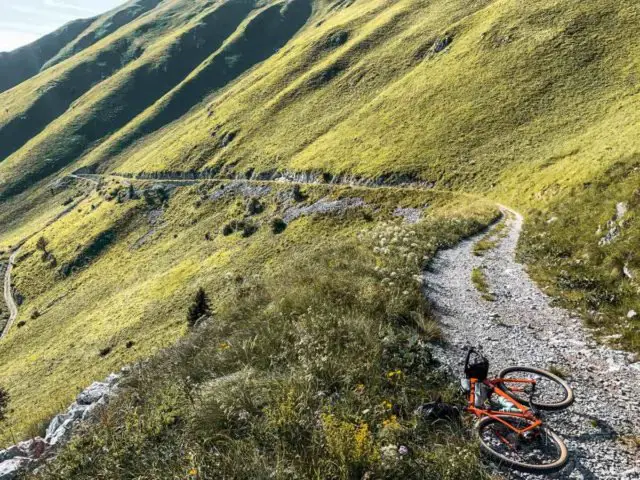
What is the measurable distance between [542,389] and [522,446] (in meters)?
2.40

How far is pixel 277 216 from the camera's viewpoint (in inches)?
2840

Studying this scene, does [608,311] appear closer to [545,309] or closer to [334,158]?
[545,309]

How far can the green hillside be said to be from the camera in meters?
8.56

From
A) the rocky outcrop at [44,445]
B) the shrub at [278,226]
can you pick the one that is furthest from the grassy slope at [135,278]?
the rocky outcrop at [44,445]

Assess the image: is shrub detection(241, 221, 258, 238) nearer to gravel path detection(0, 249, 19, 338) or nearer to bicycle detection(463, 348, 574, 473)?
gravel path detection(0, 249, 19, 338)

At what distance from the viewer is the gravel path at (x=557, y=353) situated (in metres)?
7.57

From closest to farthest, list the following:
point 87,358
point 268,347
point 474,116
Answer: point 268,347
point 87,358
point 474,116

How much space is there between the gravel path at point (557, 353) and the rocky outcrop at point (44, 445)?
34.2 ft

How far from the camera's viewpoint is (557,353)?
11.6 meters

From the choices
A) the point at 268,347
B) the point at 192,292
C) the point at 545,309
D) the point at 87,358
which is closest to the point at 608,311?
the point at 545,309

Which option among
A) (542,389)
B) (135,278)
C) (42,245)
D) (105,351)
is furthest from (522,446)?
(42,245)

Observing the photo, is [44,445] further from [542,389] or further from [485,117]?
[485,117]

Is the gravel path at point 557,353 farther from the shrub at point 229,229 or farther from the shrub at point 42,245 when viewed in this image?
the shrub at point 42,245

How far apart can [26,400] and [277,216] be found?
42340mm
